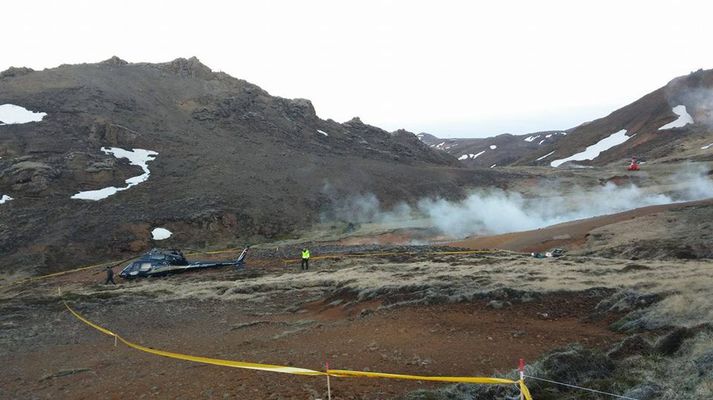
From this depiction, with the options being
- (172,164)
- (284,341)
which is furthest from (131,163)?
(284,341)

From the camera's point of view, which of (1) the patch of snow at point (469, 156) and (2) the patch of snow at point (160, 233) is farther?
(1) the patch of snow at point (469, 156)

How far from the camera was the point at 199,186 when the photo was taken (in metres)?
49.8

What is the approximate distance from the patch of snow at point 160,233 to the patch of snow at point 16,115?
80.5 ft

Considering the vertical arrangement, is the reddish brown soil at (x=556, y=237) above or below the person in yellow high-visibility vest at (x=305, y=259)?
below

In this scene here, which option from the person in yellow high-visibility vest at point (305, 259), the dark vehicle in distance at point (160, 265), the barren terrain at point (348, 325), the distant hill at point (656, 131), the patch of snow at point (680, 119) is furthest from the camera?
the patch of snow at point (680, 119)

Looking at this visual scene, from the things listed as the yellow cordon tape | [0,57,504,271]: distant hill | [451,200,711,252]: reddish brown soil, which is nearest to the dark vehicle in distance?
the yellow cordon tape

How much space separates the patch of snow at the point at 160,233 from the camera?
40969 millimetres

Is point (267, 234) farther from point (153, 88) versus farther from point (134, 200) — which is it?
point (153, 88)

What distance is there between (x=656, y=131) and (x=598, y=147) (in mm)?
12949

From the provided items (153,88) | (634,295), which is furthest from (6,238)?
(634,295)

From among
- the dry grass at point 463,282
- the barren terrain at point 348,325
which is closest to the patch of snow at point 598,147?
the dry grass at point 463,282

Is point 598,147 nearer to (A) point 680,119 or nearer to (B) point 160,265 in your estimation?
(A) point 680,119

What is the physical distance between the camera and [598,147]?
339 feet

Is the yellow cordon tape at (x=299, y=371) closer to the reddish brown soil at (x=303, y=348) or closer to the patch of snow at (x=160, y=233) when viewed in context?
the reddish brown soil at (x=303, y=348)
